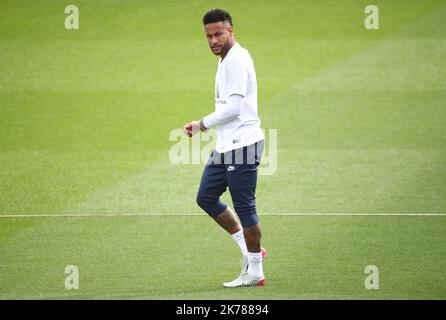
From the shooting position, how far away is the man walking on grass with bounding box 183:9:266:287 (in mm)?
6199

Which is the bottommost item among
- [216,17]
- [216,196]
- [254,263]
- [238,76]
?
[254,263]

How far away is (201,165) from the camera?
10312mm

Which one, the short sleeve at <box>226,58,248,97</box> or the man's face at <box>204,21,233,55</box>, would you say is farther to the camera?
the man's face at <box>204,21,233,55</box>

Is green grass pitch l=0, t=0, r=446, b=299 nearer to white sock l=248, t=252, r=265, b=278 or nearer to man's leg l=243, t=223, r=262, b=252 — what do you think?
white sock l=248, t=252, r=265, b=278

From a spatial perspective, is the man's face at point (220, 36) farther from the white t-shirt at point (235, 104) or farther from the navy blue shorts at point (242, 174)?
the navy blue shorts at point (242, 174)

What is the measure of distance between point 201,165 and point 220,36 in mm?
4183

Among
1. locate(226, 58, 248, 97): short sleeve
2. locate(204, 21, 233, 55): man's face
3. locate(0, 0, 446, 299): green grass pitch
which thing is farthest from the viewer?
locate(0, 0, 446, 299): green grass pitch

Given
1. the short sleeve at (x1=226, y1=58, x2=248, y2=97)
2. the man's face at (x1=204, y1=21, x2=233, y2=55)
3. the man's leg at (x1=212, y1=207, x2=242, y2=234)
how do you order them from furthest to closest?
the man's leg at (x1=212, y1=207, x2=242, y2=234) → the man's face at (x1=204, y1=21, x2=233, y2=55) → the short sleeve at (x1=226, y1=58, x2=248, y2=97)

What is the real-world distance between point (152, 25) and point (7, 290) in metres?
8.67

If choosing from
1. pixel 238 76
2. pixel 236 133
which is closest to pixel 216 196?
pixel 236 133

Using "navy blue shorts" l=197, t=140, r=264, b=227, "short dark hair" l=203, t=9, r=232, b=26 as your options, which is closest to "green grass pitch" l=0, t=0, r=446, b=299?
"navy blue shorts" l=197, t=140, r=264, b=227

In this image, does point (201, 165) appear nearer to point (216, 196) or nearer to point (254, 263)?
point (216, 196)

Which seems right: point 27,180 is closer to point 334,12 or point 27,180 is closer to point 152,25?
point 152,25

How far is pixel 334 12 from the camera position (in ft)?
48.0
